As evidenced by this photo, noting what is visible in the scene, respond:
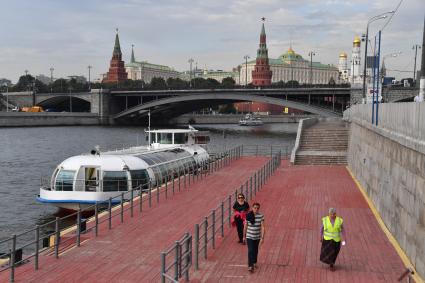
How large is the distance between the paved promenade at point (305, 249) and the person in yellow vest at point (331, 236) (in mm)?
335

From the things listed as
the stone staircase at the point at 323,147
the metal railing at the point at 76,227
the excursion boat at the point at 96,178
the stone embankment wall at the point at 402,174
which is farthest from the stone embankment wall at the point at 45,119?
the stone embankment wall at the point at 402,174

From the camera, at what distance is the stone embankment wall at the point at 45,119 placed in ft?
343

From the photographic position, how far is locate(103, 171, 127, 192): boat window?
2453 cm

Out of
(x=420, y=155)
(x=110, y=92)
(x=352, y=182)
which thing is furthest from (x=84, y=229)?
(x=110, y=92)

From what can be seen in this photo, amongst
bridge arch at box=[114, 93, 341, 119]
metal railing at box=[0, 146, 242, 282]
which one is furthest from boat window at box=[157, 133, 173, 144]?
bridge arch at box=[114, 93, 341, 119]

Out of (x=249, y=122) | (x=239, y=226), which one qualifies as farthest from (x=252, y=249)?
(x=249, y=122)

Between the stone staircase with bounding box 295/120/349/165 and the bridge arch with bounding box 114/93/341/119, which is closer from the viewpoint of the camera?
the stone staircase with bounding box 295/120/349/165

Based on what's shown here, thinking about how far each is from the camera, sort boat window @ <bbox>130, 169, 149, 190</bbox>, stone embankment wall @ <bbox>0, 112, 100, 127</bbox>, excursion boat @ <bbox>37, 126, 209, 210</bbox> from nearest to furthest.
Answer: excursion boat @ <bbox>37, 126, 209, 210</bbox> < boat window @ <bbox>130, 169, 149, 190</bbox> < stone embankment wall @ <bbox>0, 112, 100, 127</bbox>

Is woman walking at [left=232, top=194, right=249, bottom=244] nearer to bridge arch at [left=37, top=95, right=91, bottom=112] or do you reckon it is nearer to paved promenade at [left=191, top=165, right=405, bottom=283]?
paved promenade at [left=191, top=165, right=405, bottom=283]

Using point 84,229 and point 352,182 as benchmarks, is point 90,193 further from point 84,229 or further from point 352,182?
point 352,182

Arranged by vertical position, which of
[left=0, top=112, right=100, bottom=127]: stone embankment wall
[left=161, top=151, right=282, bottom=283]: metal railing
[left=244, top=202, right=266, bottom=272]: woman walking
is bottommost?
[left=0, top=112, right=100, bottom=127]: stone embankment wall

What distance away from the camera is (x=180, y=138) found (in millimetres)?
35688

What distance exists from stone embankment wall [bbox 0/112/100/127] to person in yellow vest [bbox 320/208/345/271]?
331 ft

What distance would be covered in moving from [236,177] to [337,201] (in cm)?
854
